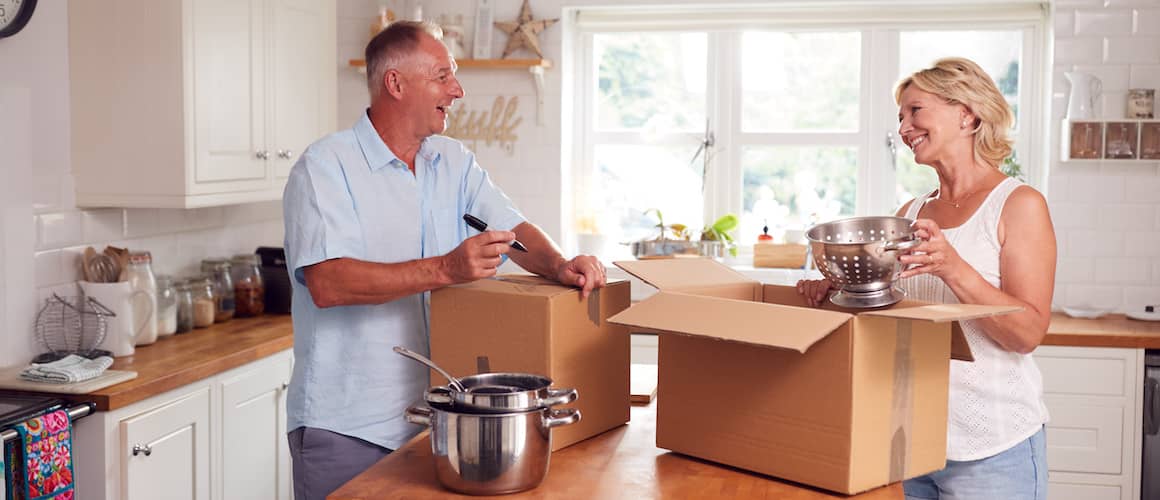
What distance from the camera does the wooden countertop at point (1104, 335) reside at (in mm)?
3861

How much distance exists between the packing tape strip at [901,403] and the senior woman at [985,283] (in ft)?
0.78

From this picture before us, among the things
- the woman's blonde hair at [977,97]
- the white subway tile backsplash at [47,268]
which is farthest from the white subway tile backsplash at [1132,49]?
the white subway tile backsplash at [47,268]

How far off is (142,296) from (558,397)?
2.08 m

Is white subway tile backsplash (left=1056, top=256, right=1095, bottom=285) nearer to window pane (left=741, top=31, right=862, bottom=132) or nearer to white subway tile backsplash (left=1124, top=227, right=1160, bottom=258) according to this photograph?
white subway tile backsplash (left=1124, top=227, right=1160, bottom=258)

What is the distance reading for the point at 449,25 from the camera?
15.5 ft

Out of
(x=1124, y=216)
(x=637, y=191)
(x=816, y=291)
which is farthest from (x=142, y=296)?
(x=1124, y=216)

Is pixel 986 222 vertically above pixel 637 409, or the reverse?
pixel 986 222

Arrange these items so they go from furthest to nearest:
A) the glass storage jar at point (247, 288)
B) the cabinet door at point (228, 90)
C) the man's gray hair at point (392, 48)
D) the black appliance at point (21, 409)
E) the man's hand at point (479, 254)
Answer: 1. the glass storage jar at point (247, 288)
2. the cabinet door at point (228, 90)
3. the black appliance at point (21, 409)
4. the man's gray hair at point (392, 48)
5. the man's hand at point (479, 254)

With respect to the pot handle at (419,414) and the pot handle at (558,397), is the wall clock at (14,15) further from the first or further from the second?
the pot handle at (558,397)

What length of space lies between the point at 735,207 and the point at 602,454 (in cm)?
313

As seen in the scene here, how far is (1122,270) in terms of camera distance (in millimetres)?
4391

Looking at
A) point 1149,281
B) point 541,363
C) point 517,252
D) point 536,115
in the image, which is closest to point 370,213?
point 517,252

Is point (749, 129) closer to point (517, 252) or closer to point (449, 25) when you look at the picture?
point (449, 25)

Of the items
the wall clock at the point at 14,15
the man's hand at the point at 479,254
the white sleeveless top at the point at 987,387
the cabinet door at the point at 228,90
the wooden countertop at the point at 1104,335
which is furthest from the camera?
the wooden countertop at the point at 1104,335
